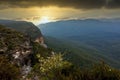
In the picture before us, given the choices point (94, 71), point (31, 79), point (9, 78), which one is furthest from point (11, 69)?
point (31, 79)

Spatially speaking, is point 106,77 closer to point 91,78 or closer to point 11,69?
point 91,78

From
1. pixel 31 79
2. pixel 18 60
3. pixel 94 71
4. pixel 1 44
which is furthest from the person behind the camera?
pixel 1 44

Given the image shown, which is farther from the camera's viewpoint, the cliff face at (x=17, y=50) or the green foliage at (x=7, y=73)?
the cliff face at (x=17, y=50)

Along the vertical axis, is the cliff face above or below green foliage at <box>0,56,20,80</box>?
below

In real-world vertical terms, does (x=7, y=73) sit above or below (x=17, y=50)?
above

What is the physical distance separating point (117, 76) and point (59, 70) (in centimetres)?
1625

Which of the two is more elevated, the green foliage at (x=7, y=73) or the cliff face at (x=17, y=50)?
the green foliage at (x=7, y=73)

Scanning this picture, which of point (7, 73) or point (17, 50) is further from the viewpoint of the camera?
point (17, 50)

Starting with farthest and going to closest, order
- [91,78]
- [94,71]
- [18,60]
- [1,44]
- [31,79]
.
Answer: [1,44]
[18,60]
[31,79]
[94,71]
[91,78]

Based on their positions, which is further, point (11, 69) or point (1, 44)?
point (1, 44)

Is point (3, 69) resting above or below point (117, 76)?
above

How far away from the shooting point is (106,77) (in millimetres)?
92125

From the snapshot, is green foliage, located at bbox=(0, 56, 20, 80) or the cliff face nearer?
green foliage, located at bbox=(0, 56, 20, 80)

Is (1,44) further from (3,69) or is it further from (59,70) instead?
(3,69)
